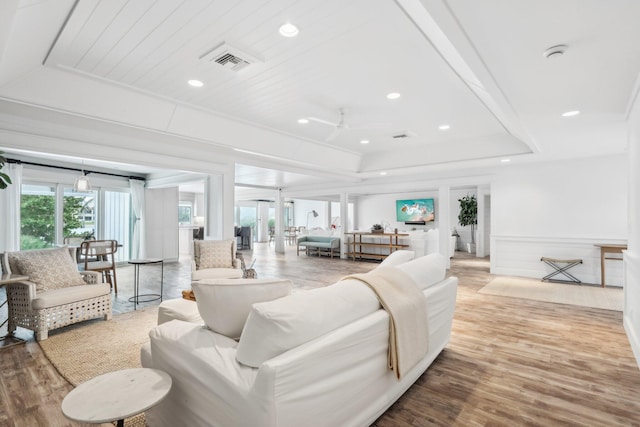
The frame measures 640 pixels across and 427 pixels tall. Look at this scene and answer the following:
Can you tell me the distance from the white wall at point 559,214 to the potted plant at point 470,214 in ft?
12.5

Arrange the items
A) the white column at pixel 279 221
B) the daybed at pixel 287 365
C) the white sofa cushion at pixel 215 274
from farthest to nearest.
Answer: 1. the white column at pixel 279 221
2. the white sofa cushion at pixel 215 274
3. the daybed at pixel 287 365

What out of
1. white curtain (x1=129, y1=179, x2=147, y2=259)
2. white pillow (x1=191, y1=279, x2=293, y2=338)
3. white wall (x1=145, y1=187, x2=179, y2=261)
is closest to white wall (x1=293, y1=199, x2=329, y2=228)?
white wall (x1=145, y1=187, x2=179, y2=261)

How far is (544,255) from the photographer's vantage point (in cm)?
653

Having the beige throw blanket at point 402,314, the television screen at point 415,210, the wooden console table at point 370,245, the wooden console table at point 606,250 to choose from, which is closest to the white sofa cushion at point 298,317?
the beige throw blanket at point 402,314

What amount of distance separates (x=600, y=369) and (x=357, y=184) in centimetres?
723

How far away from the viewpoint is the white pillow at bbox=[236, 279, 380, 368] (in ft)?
4.69

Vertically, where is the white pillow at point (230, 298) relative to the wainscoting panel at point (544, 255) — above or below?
above

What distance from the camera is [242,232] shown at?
1295 cm

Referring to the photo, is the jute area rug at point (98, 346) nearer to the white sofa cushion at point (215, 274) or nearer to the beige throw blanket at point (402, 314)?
the white sofa cushion at point (215, 274)

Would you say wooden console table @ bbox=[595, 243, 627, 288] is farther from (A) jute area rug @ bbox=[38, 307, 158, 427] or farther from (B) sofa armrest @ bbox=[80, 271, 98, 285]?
(B) sofa armrest @ bbox=[80, 271, 98, 285]

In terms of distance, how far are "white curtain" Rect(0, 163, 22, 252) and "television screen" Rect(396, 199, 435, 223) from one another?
11.1 m

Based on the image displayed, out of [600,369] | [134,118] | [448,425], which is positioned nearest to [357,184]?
[134,118]

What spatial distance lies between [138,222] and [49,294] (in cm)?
532

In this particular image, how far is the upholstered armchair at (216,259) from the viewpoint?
15.5ft
